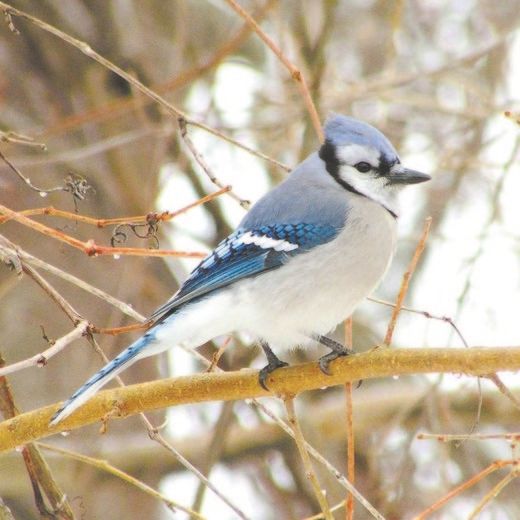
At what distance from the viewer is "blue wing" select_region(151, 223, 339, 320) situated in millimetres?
2384

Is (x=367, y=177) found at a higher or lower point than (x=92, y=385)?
higher

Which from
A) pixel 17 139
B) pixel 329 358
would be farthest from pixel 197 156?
pixel 329 358

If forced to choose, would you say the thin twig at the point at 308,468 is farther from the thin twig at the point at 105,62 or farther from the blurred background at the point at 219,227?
the blurred background at the point at 219,227

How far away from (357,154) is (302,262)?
379 mm

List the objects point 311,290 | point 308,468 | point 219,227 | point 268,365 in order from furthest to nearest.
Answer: point 219,227, point 311,290, point 268,365, point 308,468

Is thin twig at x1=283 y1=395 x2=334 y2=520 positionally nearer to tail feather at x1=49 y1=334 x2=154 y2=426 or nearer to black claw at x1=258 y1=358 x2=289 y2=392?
black claw at x1=258 y1=358 x2=289 y2=392

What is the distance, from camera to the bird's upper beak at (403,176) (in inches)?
99.6

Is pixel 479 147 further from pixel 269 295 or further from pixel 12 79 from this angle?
pixel 12 79

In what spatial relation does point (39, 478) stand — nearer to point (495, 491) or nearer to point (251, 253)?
point (251, 253)

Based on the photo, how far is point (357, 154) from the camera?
258cm

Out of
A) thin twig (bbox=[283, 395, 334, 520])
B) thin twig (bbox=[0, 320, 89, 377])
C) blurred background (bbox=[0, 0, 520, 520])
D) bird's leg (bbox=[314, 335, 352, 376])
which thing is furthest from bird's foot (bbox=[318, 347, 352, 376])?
blurred background (bbox=[0, 0, 520, 520])

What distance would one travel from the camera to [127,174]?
385 cm

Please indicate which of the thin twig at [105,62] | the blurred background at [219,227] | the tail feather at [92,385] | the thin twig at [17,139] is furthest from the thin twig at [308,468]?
the blurred background at [219,227]

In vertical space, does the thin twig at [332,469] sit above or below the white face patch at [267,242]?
below
